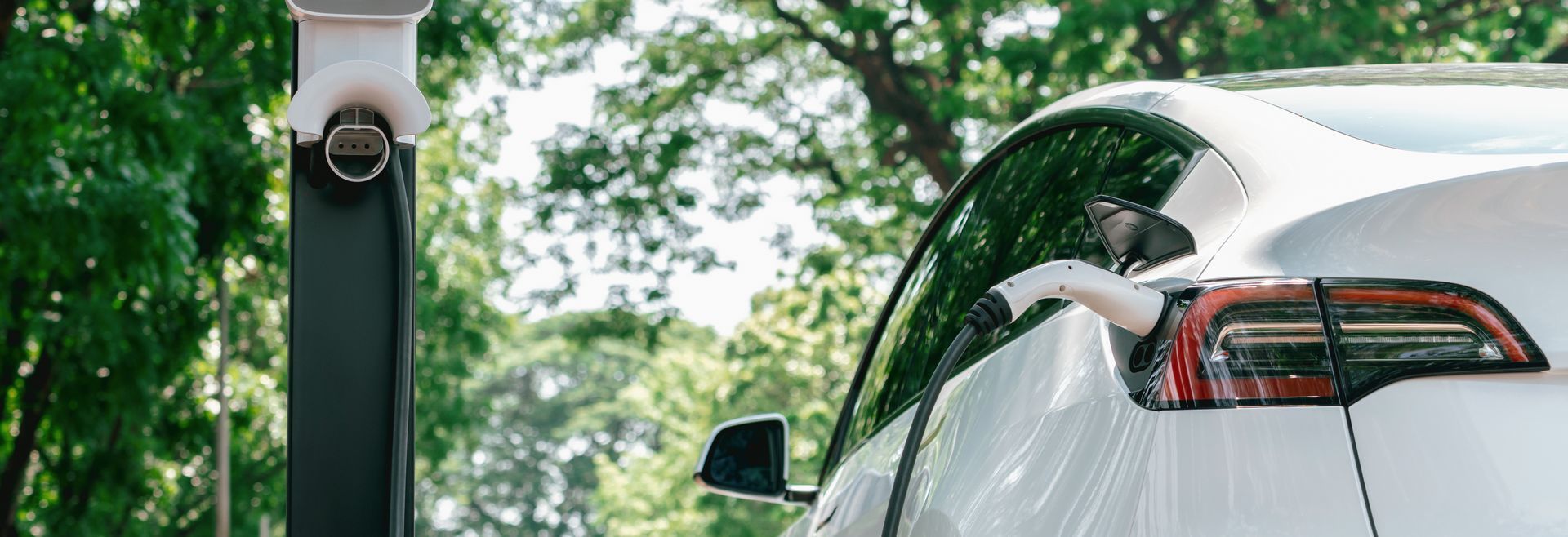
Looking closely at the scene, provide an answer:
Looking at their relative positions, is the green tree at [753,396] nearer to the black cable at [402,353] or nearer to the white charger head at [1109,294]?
the black cable at [402,353]

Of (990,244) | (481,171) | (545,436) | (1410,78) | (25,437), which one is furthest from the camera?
(545,436)

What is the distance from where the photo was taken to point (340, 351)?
2154mm

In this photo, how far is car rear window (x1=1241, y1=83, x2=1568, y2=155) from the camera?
4.80 ft

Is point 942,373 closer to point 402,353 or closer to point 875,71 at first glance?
point 402,353

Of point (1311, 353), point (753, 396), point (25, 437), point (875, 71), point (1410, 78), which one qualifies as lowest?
point (1311, 353)

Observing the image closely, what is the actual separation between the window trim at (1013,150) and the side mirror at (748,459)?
0.37ft

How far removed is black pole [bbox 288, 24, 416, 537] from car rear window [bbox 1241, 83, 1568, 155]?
4.29 ft

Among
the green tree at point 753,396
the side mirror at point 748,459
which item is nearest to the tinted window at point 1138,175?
the side mirror at point 748,459

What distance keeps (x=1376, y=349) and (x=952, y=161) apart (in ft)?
39.4

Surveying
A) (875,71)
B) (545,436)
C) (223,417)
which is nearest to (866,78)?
(875,71)

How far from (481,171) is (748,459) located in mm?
22524

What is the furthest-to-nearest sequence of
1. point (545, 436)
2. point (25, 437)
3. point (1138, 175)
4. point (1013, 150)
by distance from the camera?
point (545, 436) < point (25, 437) < point (1013, 150) < point (1138, 175)

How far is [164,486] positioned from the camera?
13914 mm

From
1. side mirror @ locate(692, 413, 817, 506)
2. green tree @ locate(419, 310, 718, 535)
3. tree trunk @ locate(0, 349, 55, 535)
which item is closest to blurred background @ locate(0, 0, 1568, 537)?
tree trunk @ locate(0, 349, 55, 535)
